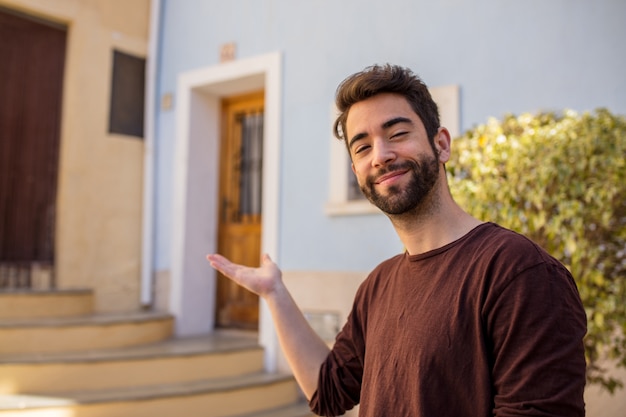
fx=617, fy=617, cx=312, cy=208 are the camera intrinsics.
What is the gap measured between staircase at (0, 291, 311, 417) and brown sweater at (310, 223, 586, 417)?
10.0 ft

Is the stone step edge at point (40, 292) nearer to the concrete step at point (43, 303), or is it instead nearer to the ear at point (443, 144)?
the concrete step at point (43, 303)

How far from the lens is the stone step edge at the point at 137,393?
394cm

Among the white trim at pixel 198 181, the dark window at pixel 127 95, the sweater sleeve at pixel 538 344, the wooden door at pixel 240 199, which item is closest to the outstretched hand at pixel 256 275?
the sweater sleeve at pixel 538 344

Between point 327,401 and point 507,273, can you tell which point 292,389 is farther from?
point 507,273

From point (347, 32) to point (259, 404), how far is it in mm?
3160

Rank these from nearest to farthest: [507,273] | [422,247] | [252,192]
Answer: [507,273] → [422,247] → [252,192]

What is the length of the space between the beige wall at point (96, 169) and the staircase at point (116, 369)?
2.07ft

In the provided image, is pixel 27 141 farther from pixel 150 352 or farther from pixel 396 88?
pixel 396 88

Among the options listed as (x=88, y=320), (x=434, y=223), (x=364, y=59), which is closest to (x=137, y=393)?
(x=88, y=320)

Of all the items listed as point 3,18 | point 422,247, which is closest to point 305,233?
point 3,18

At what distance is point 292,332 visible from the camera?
→ 188 centimetres

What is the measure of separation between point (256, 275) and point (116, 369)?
2978 millimetres

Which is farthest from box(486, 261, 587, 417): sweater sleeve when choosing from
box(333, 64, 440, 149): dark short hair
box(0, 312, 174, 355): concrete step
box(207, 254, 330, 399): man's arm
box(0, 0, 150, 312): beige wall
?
box(0, 0, 150, 312): beige wall

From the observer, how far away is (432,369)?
130cm
